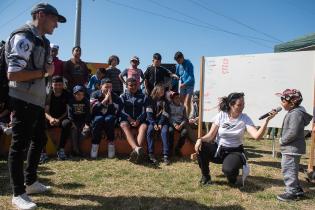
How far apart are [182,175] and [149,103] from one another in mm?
2150

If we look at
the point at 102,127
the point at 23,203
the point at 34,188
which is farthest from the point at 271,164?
the point at 23,203

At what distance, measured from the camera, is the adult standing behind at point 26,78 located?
12.0 ft

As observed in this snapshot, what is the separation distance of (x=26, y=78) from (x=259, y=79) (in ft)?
16.0

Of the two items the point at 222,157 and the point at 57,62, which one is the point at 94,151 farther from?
the point at 222,157

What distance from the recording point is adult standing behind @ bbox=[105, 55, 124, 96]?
9055 mm

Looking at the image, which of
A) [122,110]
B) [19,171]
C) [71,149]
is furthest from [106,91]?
[19,171]

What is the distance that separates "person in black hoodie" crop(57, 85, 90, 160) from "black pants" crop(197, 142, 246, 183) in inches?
115

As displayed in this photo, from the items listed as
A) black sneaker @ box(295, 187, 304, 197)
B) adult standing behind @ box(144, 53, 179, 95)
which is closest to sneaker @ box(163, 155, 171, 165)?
adult standing behind @ box(144, 53, 179, 95)

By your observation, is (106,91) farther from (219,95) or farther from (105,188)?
(105,188)

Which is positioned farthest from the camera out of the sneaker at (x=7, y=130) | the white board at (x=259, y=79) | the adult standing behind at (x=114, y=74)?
the adult standing behind at (x=114, y=74)

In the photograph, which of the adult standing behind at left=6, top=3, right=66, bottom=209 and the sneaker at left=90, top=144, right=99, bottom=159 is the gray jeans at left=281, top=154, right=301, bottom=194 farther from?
the sneaker at left=90, top=144, right=99, bottom=159

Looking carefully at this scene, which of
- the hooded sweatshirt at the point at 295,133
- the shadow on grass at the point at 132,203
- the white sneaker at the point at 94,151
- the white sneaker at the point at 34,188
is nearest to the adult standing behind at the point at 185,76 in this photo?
the white sneaker at the point at 94,151

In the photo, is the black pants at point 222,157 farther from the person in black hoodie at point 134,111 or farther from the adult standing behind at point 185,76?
the adult standing behind at point 185,76

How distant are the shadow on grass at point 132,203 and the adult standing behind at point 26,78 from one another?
54 centimetres
